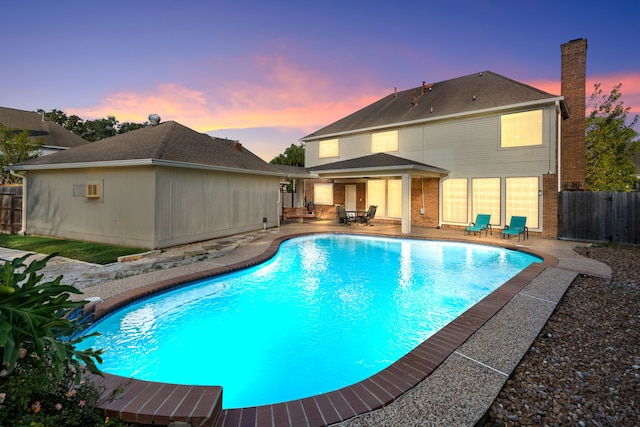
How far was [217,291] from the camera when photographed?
22.9 feet

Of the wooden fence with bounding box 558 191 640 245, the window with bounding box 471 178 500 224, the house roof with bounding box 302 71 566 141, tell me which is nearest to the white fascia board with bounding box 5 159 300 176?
the house roof with bounding box 302 71 566 141

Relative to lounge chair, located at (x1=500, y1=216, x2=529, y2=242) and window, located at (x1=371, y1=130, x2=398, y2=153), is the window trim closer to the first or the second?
lounge chair, located at (x1=500, y1=216, x2=529, y2=242)

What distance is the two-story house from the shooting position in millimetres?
13273

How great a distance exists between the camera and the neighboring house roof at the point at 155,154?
1007cm

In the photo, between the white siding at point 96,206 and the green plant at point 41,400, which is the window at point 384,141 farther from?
the green plant at point 41,400

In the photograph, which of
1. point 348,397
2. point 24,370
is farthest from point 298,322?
point 24,370

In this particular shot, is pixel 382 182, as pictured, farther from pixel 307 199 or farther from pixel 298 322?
pixel 298 322

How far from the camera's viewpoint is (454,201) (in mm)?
15781

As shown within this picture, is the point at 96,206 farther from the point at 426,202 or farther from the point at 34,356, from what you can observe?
the point at 426,202

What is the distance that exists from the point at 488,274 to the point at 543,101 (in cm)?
876

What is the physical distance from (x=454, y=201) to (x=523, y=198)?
118 inches

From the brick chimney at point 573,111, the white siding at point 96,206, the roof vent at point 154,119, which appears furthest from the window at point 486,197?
the roof vent at point 154,119

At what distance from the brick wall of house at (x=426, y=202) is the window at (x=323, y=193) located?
5997 mm

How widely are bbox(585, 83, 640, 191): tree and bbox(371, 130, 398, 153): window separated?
52.5ft
